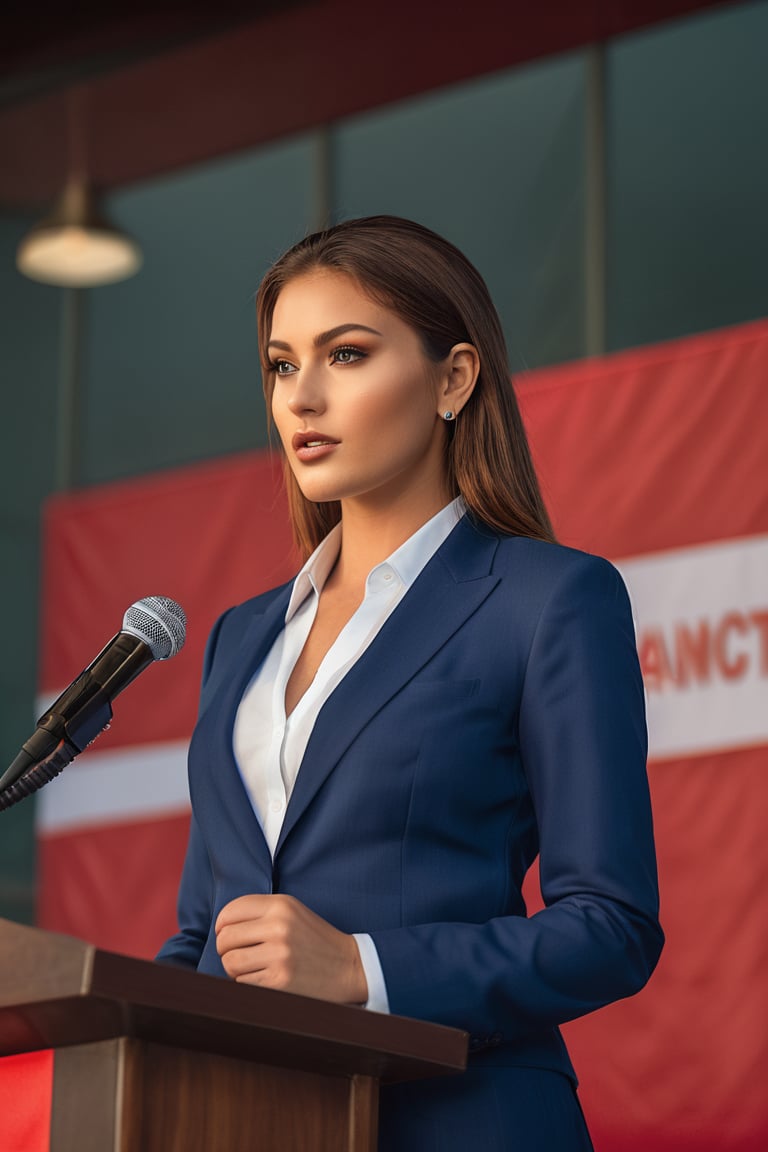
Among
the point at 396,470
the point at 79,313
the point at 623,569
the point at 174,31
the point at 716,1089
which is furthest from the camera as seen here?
the point at 79,313

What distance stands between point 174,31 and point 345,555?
15.4 feet

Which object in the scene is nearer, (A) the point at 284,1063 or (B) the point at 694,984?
(A) the point at 284,1063

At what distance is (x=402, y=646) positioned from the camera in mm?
1669

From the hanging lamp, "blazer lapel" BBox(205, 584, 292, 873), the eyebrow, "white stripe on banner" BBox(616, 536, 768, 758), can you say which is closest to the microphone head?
"blazer lapel" BBox(205, 584, 292, 873)

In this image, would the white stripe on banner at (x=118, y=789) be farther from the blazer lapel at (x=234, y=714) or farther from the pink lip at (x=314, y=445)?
the pink lip at (x=314, y=445)

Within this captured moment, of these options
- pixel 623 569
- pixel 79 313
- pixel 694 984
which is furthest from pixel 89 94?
pixel 694 984

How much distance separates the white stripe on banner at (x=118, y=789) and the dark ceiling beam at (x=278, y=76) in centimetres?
242

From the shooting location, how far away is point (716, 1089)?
4297 millimetres

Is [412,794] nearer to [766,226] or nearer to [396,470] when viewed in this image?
[396,470]

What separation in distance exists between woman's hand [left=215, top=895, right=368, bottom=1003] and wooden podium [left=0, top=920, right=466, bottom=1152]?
0.08 metres

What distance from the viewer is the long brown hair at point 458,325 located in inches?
72.3

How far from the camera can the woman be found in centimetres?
149

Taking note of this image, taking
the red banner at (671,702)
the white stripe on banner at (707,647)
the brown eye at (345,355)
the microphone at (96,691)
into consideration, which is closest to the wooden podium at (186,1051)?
the microphone at (96,691)

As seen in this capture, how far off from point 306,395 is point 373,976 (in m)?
0.62
